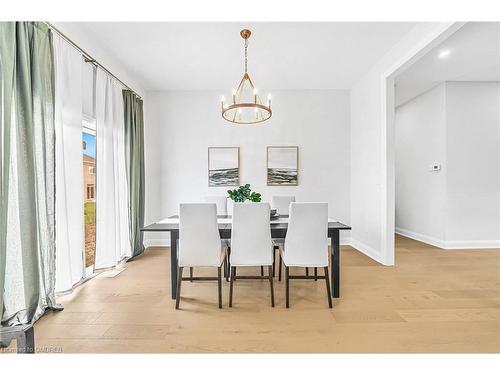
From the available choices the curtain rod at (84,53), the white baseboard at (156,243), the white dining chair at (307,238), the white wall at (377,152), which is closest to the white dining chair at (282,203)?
the white wall at (377,152)

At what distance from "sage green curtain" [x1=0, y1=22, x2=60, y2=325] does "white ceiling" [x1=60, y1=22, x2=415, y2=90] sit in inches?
41.4

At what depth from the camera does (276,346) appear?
1855mm

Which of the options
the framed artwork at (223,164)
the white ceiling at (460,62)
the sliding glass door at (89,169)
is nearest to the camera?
the white ceiling at (460,62)

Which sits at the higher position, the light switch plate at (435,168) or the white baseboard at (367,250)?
the light switch plate at (435,168)

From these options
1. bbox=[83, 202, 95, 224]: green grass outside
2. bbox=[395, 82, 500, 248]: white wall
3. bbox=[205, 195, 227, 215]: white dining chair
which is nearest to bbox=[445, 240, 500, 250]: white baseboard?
bbox=[395, 82, 500, 248]: white wall

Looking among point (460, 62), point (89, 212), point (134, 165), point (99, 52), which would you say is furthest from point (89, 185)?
point (460, 62)

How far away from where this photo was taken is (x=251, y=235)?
2473 millimetres

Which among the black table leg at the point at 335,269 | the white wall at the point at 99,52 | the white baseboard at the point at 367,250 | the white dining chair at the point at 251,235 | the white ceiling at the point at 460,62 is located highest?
the white ceiling at the point at 460,62

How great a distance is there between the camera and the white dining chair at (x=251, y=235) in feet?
7.99

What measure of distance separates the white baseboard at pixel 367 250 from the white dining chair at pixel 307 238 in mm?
1772

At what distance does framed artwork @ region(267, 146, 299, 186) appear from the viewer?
4969 mm

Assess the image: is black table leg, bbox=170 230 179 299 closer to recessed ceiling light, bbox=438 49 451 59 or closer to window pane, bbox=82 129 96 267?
window pane, bbox=82 129 96 267

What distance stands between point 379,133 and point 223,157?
8.33 feet

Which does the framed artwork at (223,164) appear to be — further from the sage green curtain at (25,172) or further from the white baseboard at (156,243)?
the sage green curtain at (25,172)
